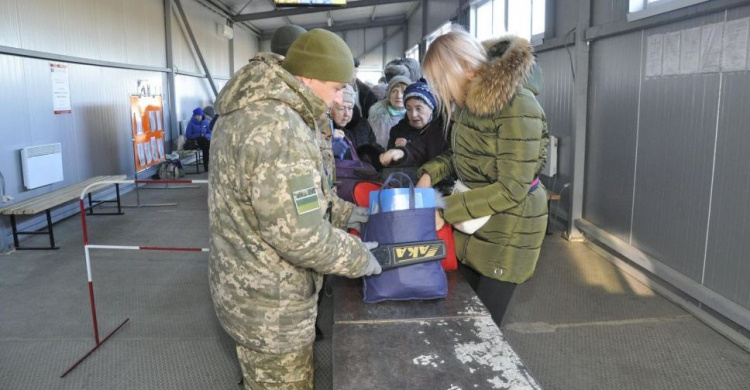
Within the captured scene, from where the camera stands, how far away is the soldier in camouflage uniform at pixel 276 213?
1363 mm

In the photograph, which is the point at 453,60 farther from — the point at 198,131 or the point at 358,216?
the point at 198,131

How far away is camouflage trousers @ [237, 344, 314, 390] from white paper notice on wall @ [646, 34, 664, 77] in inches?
127

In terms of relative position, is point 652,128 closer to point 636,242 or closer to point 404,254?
point 636,242

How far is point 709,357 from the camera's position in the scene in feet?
9.20

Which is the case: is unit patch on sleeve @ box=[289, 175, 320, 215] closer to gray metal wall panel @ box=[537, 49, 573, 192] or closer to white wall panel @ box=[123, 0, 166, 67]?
gray metal wall panel @ box=[537, 49, 573, 192]

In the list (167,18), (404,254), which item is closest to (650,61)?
(404,254)

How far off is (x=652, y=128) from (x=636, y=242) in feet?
2.86

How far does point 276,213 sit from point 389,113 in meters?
2.59

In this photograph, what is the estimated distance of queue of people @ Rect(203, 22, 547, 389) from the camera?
1379mm

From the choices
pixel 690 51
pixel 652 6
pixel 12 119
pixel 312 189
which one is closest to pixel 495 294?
pixel 312 189

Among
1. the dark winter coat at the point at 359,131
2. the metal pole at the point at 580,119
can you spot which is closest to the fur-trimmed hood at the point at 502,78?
the dark winter coat at the point at 359,131

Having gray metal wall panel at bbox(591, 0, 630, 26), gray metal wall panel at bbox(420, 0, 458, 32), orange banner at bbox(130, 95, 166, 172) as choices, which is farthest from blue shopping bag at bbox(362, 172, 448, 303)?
gray metal wall panel at bbox(420, 0, 458, 32)

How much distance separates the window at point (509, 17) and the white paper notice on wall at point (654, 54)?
1.22 m

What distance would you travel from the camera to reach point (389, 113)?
385cm
